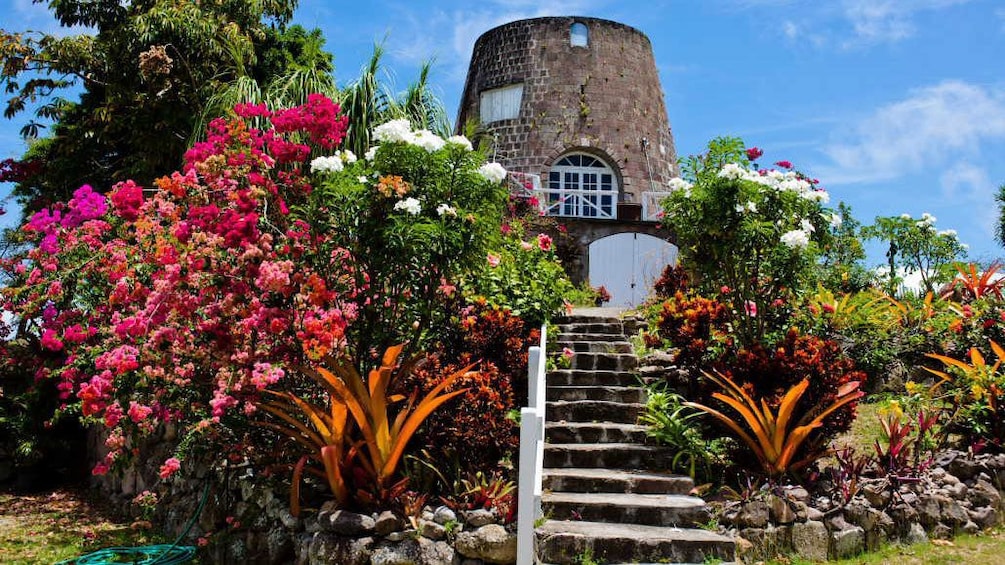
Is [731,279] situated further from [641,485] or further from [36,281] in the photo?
[36,281]

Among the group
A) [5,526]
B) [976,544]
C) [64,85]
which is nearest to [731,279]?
[976,544]

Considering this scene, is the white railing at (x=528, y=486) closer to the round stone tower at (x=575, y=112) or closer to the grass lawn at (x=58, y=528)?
the grass lawn at (x=58, y=528)

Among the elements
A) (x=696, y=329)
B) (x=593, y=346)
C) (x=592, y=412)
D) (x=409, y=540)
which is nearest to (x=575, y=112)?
(x=593, y=346)

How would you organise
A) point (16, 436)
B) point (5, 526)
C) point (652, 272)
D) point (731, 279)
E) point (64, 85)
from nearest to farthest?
1. point (731, 279)
2. point (5, 526)
3. point (16, 436)
4. point (64, 85)
5. point (652, 272)

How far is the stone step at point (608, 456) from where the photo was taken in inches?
294

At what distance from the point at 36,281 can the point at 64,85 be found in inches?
309

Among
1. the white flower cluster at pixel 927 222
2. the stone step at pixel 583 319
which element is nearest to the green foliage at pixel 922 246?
the white flower cluster at pixel 927 222

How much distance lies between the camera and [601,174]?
871 inches

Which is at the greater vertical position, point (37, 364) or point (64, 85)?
point (64, 85)

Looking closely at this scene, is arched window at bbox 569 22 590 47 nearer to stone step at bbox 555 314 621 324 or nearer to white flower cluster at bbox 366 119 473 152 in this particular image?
stone step at bbox 555 314 621 324

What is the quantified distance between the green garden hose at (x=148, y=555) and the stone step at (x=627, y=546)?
3150mm

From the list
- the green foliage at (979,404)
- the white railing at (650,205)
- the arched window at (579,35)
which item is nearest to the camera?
the green foliage at (979,404)

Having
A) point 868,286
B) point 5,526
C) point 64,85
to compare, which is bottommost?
point 5,526

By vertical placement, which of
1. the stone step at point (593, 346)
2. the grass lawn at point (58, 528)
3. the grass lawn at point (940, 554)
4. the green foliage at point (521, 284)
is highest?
the green foliage at point (521, 284)
